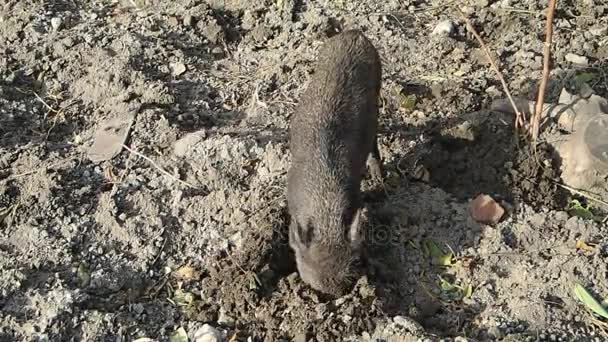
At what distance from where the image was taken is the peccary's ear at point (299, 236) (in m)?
4.88

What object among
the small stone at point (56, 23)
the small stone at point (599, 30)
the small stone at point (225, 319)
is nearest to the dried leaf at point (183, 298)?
the small stone at point (225, 319)

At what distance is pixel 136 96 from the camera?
6316mm

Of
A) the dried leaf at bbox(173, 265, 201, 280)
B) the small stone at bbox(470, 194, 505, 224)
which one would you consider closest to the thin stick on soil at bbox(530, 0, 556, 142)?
the small stone at bbox(470, 194, 505, 224)

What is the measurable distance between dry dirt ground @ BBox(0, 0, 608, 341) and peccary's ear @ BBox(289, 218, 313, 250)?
0.25m

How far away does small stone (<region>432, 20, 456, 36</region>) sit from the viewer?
23.2 ft

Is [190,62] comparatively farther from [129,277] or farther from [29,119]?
[129,277]

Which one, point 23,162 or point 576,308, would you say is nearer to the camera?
point 576,308

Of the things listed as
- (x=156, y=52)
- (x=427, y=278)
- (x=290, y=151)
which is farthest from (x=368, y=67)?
(x=156, y=52)

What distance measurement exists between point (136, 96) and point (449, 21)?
299 cm

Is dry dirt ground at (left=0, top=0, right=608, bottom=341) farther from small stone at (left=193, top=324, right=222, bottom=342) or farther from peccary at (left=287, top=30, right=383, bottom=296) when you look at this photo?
peccary at (left=287, top=30, right=383, bottom=296)

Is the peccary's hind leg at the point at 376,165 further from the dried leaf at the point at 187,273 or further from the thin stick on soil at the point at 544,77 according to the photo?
the dried leaf at the point at 187,273

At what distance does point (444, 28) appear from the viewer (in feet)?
23.2

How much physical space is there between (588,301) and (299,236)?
1.87 meters

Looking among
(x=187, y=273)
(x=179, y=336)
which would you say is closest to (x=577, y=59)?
(x=187, y=273)
